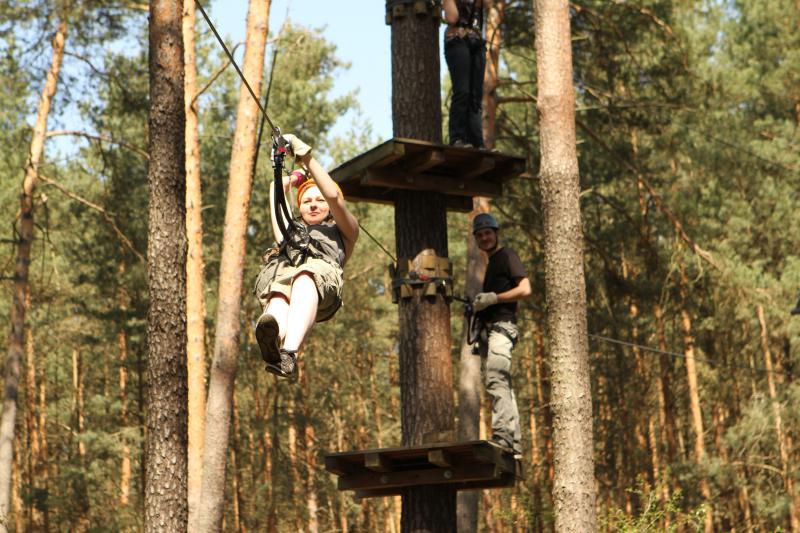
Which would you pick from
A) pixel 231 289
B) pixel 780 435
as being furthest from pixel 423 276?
pixel 780 435

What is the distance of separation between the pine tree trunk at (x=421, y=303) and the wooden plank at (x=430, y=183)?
0.11 metres

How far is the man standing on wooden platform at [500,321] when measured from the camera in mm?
6902

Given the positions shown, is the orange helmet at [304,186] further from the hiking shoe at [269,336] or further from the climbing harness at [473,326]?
the climbing harness at [473,326]

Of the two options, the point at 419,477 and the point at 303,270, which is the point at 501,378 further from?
the point at 303,270

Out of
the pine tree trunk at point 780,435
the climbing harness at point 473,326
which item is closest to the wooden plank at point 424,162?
the climbing harness at point 473,326

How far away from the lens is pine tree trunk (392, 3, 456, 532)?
6496mm

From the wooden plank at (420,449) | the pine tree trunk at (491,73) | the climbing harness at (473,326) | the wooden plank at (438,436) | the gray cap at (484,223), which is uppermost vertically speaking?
the pine tree trunk at (491,73)

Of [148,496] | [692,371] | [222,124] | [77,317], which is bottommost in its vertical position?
[148,496]

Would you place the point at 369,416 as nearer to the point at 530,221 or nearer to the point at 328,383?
the point at 328,383

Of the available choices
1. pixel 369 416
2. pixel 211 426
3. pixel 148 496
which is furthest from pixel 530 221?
pixel 369 416

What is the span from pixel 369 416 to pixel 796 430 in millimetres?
14495

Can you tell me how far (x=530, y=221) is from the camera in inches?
691

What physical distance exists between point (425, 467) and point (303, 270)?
181cm

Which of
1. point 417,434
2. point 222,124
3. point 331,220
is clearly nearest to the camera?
point 331,220
